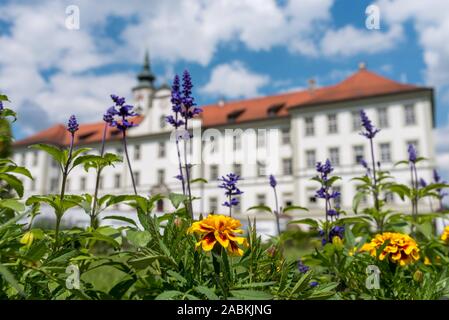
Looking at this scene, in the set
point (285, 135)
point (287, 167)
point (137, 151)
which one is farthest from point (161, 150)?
point (287, 167)

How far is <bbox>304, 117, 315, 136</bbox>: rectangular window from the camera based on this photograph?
27.9m

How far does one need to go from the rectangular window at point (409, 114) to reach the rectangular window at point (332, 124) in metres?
4.61

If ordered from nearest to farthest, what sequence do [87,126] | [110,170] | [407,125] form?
1. [407,125]
2. [110,170]
3. [87,126]

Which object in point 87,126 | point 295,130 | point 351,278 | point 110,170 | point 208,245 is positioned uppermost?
point 87,126

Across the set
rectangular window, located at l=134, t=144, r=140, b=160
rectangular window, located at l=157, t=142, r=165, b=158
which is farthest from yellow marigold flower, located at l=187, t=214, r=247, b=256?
rectangular window, located at l=134, t=144, r=140, b=160

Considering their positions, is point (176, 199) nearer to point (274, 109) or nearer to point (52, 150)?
point (52, 150)

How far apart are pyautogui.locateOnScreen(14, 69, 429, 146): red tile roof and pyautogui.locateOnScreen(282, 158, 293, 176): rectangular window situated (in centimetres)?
358

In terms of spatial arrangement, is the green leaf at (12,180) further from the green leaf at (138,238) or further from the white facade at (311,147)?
the white facade at (311,147)

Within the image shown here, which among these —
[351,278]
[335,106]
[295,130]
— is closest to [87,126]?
[295,130]

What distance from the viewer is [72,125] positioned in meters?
1.28

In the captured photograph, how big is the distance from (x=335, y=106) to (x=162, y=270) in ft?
89.8

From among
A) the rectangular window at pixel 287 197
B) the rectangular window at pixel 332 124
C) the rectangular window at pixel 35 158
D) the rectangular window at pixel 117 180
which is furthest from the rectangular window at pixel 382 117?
the rectangular window at pixel 35 158

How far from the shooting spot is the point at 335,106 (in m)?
27.0
